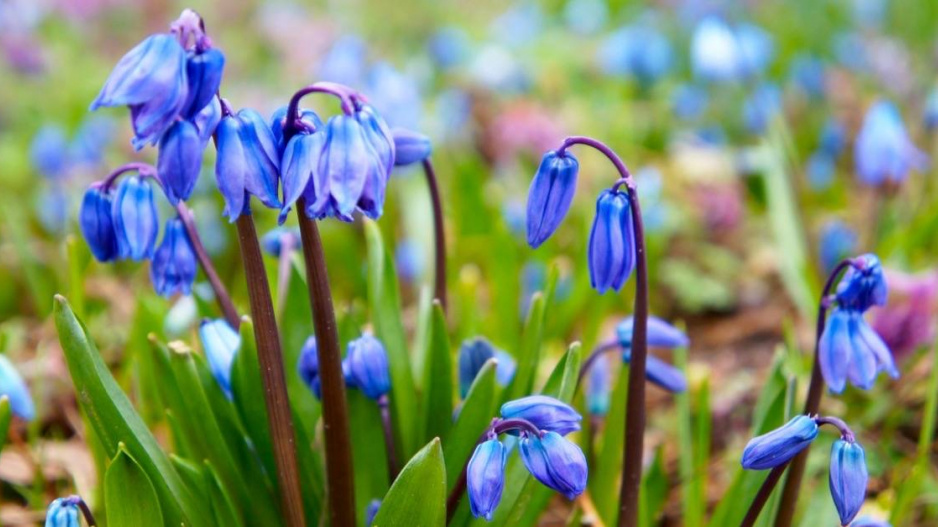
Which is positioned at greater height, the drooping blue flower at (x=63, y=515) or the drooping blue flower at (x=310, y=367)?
the drooping blue flower at (x=310, y=367)

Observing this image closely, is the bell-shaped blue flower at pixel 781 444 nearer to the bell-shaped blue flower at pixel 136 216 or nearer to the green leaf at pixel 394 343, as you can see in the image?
the green leaf at pixel 394 343

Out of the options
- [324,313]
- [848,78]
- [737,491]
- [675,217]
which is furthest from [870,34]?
[324,313]

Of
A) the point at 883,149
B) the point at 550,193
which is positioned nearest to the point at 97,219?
the point at 550,193

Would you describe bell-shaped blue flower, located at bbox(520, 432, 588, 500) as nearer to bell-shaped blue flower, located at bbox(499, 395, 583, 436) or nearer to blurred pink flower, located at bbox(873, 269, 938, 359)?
bell-shaped blue flower, located at bbox(499, 395, 583, 436)

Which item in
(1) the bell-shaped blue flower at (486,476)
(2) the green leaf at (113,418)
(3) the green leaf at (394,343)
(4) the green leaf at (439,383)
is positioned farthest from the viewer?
(3) the green leaf at (394,343)

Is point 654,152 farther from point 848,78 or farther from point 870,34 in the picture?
point 870,34

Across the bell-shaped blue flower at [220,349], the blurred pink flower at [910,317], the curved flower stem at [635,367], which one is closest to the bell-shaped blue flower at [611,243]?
the curved flower stem at [635,367]
